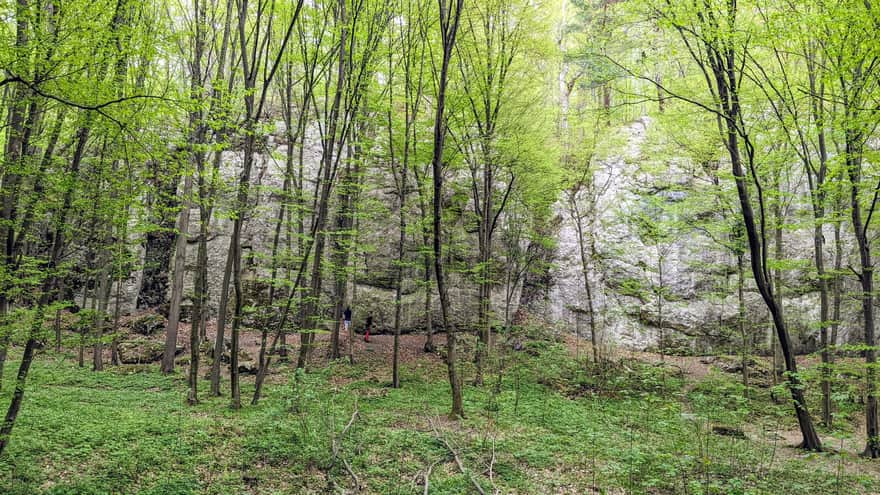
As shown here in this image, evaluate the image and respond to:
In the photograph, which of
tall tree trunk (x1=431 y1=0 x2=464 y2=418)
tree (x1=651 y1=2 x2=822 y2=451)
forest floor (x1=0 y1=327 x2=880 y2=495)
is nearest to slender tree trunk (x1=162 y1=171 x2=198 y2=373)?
forest floor (x1=0 y1=327 x2=880 y2=495)

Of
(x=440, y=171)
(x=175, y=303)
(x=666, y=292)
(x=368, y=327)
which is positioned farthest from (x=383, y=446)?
(x=666, y=292)

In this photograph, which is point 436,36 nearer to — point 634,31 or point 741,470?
point 634,31

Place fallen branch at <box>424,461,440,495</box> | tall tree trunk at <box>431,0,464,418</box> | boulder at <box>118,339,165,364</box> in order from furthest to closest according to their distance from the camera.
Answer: boulder at <box>118,339,165,364</box>, tall tree trunk at <box>431,0,464,418</box>, fallen branch at <box>424,461,440,495</box>

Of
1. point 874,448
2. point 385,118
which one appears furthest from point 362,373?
point 874,448

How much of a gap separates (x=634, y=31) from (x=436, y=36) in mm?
6424

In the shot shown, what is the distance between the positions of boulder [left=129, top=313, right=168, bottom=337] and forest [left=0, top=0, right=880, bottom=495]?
0.13m

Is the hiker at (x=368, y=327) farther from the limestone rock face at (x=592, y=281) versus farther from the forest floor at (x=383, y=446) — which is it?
the forest floor at (x=383, y=446)

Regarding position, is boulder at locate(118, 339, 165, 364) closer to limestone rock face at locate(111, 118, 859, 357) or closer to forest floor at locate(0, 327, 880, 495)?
forest floor at locate(0, 327, 880, 495)

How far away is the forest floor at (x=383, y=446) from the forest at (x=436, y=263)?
6cm

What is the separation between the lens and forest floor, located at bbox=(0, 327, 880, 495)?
16.9 feet

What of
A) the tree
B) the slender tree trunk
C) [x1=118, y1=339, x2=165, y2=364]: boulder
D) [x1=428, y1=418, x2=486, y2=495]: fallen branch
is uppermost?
the tree

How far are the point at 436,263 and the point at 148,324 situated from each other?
13.3 m

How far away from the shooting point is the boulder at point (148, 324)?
1536cm

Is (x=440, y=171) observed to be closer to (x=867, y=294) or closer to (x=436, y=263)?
(x=436, y=263)
